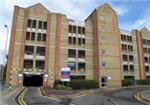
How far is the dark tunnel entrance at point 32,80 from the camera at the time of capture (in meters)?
39.2

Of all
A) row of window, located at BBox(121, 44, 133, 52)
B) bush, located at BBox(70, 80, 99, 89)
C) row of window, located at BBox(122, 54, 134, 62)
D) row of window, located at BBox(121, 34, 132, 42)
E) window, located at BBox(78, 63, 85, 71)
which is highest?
row of window, located at BBox(121, 34, 132, 42)

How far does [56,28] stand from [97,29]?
988 cm

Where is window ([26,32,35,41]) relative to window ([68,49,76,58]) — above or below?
above

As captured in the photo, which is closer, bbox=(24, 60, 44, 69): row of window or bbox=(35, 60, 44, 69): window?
bbox=(24, 60, 44, 69): row of window

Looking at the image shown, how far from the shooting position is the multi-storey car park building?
38.5m

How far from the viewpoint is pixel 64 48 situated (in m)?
41.8

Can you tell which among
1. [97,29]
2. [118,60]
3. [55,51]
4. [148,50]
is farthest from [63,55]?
[148,50]

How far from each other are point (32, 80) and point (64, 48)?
10.2 metres

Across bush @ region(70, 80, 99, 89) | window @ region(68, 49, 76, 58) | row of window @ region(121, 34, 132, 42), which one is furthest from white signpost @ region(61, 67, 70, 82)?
row of window @ region(121, 34, 132, 42)

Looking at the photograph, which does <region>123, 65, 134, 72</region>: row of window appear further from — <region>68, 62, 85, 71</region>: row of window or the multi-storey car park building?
<region>68, 62, 85, 71</region>: row of window

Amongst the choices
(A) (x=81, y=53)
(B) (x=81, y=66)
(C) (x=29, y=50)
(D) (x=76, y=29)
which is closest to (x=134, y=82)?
(B) (x=81, y=66)

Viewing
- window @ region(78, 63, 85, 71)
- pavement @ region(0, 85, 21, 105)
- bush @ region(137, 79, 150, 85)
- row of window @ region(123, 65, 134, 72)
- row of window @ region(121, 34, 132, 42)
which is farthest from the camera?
row of window @ region(121, 34, 132, 42)

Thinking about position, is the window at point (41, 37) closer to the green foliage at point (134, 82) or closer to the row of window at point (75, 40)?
the row of window at point (75, 40)

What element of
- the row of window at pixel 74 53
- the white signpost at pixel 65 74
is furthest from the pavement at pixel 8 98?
the row of window at pixel 74 53
